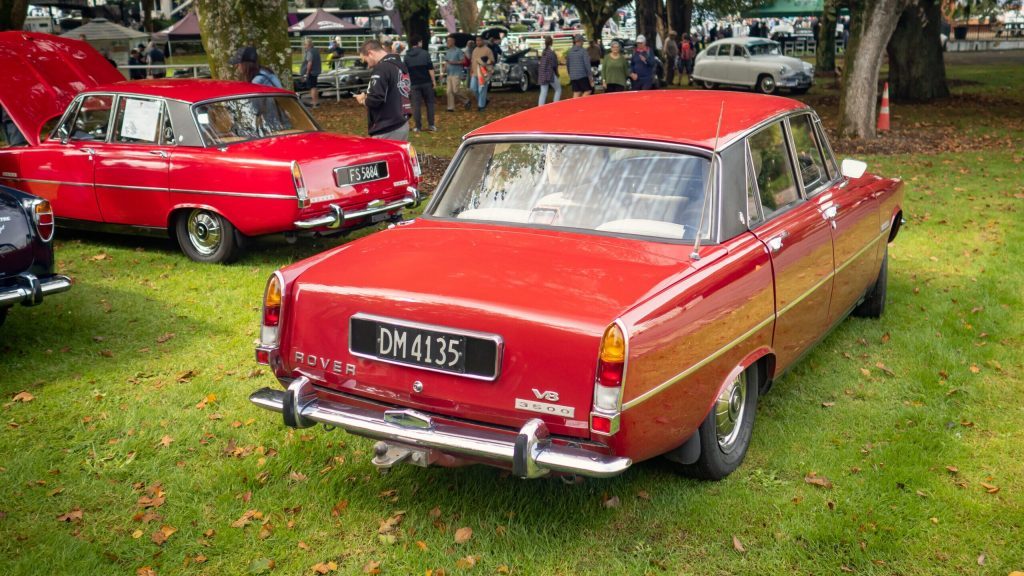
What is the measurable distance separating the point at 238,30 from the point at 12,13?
32.9 feet

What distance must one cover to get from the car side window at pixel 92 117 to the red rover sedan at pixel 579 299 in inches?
217

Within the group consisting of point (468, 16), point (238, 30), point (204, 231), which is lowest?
point (204, 231)

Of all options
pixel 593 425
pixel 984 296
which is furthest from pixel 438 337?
pixel 984 296

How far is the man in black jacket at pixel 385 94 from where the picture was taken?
35.2 ft

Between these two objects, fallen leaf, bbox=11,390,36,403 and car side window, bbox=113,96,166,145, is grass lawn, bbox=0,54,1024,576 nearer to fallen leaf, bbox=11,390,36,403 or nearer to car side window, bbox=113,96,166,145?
fallen leaf, bbox=11,390,36,403

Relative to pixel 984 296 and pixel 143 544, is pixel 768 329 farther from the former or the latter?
pixel 984 296

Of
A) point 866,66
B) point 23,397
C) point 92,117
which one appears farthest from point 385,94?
point 866,66

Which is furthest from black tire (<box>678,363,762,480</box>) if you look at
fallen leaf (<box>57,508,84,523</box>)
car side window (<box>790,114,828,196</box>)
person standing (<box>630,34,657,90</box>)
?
person standing (<box>630,34,657,90</box>)

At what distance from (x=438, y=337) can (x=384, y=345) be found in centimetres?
27

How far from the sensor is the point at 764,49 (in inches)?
1180

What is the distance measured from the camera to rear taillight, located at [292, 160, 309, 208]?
8133 mm

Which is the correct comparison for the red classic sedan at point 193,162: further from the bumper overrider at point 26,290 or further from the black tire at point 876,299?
the black tire at point 876,299

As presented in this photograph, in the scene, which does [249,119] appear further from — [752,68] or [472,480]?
[752,68]

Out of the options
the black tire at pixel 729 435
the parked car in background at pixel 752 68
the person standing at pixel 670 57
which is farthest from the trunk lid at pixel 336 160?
the person standing at pixel 670 57
